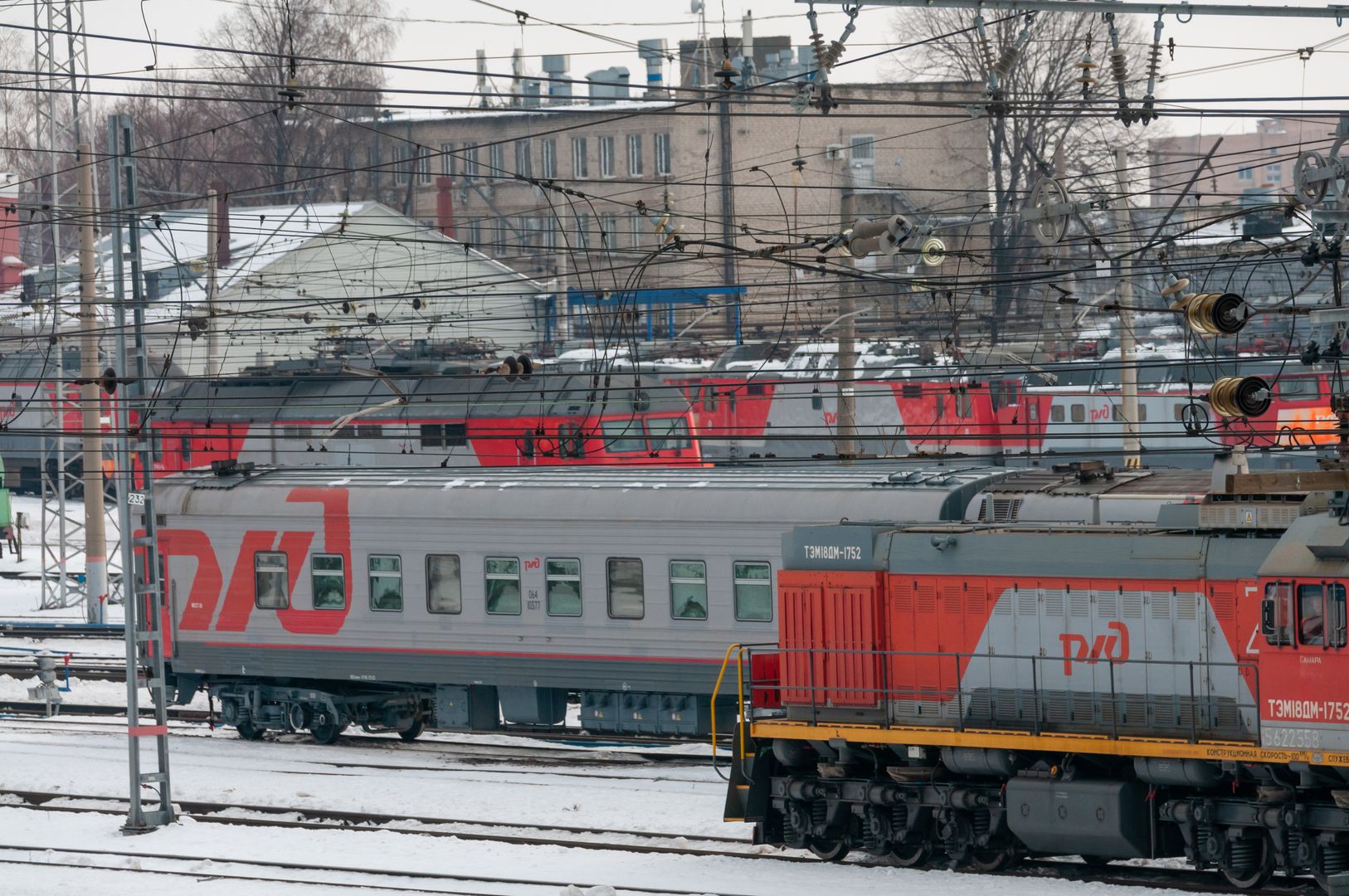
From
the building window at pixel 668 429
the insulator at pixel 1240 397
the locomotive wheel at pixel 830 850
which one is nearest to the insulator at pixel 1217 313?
the insulator at pixel 1240 397

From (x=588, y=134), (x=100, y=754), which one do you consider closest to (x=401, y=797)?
(x=100, y=754)

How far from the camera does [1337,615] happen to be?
39.2 ft

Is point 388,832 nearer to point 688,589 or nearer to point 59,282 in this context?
point 688,589

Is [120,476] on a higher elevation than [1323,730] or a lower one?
higher

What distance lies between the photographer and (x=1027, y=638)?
46.8 ft

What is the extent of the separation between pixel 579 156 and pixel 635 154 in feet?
8.99

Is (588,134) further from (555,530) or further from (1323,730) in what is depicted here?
(1323,730)

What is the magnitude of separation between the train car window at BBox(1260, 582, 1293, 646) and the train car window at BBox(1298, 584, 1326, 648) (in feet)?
0.24

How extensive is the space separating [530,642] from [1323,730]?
10686 millimetres

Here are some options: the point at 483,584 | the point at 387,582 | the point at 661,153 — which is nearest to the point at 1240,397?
the point at 483,584

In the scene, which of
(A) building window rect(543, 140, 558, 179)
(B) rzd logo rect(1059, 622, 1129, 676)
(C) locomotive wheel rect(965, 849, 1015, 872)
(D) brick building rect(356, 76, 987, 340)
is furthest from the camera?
(A) building window rect(543, 140, 558, 179)

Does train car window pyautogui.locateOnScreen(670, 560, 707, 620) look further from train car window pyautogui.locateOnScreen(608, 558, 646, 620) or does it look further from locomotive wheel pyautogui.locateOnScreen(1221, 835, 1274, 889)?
locomotive wheel pyautogui.locateOnScreen(1221, 835, 1274, 889)

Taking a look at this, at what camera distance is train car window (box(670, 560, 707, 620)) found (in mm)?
19438

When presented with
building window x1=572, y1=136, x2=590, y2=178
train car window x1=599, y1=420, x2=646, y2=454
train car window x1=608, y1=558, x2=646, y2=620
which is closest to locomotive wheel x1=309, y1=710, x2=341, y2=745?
train car window x1=608, y1=558, x2=646, y2=620
